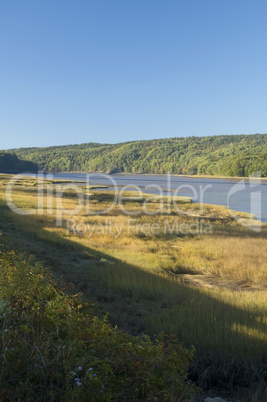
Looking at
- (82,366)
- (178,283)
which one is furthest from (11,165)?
(82,366)

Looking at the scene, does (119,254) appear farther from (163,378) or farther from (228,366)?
(163,378)

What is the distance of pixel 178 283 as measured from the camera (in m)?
9.98

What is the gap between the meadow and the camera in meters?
5.41

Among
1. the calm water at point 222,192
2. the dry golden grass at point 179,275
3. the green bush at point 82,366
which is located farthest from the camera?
the calm water at point 222,192

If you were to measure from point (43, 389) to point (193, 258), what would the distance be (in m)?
11.4

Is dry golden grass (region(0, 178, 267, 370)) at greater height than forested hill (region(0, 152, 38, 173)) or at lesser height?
lesser

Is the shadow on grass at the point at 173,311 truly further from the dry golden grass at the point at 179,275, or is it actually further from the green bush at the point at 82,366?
the green bush at the point at 82,366

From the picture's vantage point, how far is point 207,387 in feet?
16.4

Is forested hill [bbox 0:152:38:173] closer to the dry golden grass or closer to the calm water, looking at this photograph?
the calm water

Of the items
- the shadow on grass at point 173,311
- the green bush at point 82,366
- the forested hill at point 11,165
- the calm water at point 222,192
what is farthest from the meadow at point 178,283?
the forested hill at point 11,165

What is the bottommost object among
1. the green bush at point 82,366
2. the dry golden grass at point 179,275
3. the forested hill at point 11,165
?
the dry golden grass at point 179,275

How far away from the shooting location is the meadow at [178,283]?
17.8 ft

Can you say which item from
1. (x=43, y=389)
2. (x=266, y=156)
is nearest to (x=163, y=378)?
(x=43, y=389)

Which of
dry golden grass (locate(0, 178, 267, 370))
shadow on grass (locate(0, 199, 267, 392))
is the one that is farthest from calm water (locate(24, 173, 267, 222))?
shadow on grass (locate(0, 199, 267, 392))
